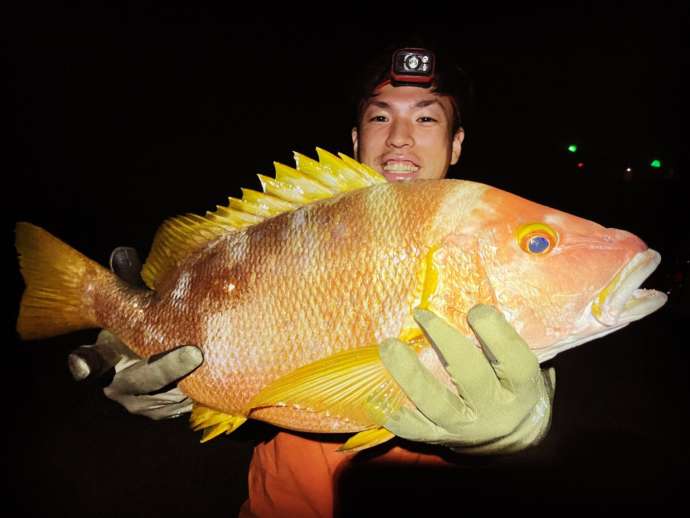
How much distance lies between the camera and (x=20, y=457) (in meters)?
3.22

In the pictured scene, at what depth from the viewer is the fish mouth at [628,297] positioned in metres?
0.84

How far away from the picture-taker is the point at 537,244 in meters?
0.92

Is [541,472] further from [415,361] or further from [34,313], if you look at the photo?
[34,313]

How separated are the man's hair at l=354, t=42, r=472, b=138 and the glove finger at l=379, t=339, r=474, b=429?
1.35m

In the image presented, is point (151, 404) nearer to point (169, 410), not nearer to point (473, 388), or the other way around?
point (169, 410)

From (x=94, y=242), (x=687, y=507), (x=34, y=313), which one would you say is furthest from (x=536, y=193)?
(x=34, y=313)

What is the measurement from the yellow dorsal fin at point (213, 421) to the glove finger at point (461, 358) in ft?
2.14

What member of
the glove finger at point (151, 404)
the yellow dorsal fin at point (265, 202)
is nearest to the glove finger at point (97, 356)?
the glove finger at point (151, 404)

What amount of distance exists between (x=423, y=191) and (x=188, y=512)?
2996 mm

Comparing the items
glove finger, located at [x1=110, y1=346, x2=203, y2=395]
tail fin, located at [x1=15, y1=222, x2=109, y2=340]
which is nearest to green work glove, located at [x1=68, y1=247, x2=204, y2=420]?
glove finger, located at [x1=110, y1=346, x2=203, y2=395]

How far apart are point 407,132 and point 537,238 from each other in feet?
3.37

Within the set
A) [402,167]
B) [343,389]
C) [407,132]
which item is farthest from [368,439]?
[407,132]

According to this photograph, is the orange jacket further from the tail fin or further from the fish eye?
the fish eye

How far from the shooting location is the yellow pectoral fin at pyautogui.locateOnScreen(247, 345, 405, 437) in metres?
0.93
